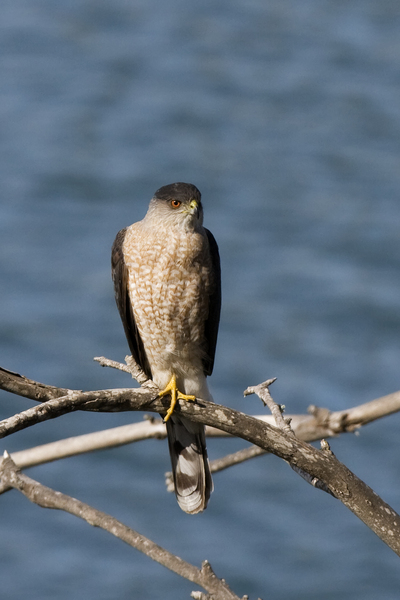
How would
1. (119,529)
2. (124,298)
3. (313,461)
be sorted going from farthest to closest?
1. (124,298)
2. (119,529)
3. (313,461)

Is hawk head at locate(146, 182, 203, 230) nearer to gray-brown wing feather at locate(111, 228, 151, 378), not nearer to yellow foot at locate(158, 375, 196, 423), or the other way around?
gray-brown wing feather at locate(111, 228, 151, 378)

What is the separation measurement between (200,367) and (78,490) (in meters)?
8.30

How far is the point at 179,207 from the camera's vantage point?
4.95 metres

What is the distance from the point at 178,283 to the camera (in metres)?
4.88

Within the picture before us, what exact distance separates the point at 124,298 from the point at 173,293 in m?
0.36

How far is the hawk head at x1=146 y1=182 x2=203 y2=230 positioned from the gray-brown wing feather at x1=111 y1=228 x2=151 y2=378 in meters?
0.27

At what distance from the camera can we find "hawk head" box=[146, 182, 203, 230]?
493cm

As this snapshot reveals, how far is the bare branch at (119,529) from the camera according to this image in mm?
3729

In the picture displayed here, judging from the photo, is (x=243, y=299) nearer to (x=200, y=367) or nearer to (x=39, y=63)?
(x=39, y=63)

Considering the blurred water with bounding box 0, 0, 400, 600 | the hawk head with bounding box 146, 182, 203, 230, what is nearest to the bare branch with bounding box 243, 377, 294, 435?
the hawk head with bounding box 146, 182, 203, 230

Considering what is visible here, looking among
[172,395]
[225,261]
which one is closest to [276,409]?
[172,395]

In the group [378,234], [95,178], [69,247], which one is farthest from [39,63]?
[378,234]

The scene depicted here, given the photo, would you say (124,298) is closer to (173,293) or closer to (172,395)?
(173,293)

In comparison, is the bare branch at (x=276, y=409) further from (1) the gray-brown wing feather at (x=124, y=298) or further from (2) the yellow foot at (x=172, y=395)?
(1) the gray-brown wing feather at (x=124, y=298)
